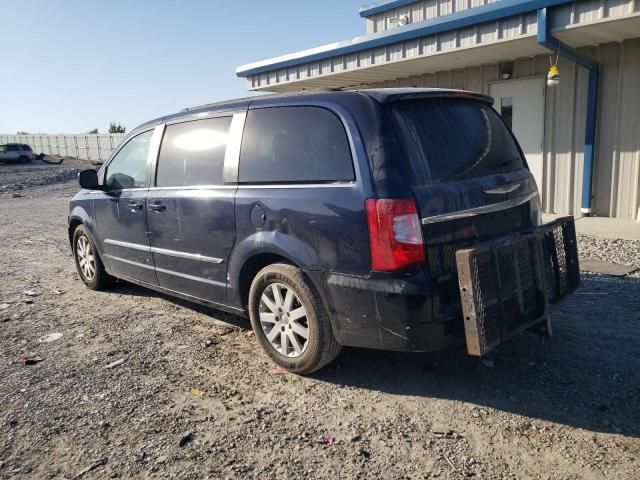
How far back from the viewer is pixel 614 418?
125 inches

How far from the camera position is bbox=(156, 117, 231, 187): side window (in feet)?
14.2

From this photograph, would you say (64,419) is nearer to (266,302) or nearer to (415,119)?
(266,302)

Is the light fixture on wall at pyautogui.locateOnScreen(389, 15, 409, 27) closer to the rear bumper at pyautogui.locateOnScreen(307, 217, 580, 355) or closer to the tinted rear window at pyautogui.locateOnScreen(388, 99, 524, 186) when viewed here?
the tinted rear window at pyautogui.locateOnScreen(388, 99, 524, 186)

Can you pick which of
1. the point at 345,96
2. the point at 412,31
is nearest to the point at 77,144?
the point at 412,31

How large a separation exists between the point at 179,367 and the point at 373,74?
901cm

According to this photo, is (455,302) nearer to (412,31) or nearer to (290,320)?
(290,320)

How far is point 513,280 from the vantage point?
136 inches

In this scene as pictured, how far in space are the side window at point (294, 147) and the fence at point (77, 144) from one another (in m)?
39.5

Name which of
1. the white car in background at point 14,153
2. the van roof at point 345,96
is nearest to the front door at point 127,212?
the van roof at point 345,96

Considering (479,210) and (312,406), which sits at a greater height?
(479,210)

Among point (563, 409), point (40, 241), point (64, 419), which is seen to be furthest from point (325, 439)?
point (40, 241)

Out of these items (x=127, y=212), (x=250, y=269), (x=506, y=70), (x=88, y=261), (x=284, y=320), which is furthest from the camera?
(x=506, y=70)

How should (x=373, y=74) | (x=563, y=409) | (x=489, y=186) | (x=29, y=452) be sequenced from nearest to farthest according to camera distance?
1. (x=29, y=452)
2. (x=563, y=409)
3. (x=489, y=186)
4. (x=373, y=74)

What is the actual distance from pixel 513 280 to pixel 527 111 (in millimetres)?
7448
